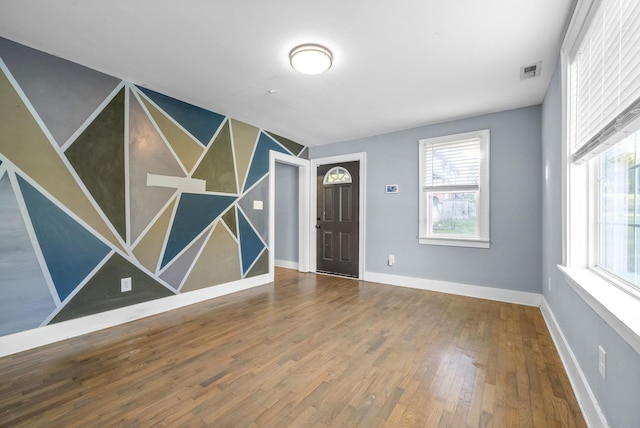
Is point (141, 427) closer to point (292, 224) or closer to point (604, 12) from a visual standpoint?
point (604, 12)

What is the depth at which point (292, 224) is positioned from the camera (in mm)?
5762

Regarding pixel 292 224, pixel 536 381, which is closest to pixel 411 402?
pixel 536 381

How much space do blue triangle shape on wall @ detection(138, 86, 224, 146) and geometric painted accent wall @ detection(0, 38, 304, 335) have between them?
1cm

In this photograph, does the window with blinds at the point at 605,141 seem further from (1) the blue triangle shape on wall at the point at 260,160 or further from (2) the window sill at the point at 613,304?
(1) the blue triangle shape on wall at the point at 260,160

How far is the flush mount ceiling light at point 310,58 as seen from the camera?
2.22 meters

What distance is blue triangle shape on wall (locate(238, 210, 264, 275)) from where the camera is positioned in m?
4.04

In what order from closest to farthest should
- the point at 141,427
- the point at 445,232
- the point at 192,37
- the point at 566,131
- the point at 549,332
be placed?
the point at 141,427 < the point at 566,131 < the point at 192,37 < the point at 549,332 < the point at 445,232

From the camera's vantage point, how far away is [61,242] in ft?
7.82

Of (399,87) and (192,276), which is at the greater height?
(399,87)

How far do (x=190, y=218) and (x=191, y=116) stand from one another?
1280mm

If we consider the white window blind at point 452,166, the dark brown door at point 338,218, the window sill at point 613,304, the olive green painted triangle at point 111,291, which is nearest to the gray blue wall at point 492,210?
the white window blind at point 452,166

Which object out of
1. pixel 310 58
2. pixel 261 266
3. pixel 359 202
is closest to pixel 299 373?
pixel 310 58

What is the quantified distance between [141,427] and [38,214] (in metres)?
2.02

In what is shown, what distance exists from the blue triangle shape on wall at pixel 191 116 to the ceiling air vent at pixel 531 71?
349cm
